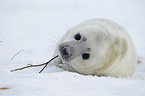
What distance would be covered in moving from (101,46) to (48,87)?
109 cm

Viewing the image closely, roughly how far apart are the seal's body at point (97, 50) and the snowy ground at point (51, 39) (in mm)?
228

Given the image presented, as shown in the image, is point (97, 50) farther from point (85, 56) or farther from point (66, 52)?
point (66, 52)

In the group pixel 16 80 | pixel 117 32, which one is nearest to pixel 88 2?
pixel 117 32

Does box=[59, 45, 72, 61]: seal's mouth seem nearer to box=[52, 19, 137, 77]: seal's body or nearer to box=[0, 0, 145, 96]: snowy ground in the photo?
box=[52, 19, 137, 77]: seal's body

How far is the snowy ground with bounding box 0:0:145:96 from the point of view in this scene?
134 centimetres

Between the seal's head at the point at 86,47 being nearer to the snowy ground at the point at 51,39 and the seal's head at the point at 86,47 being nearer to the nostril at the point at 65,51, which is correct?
the nostril at the point at 65,51

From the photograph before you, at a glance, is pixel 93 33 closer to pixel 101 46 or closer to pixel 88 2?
pixel 101 46

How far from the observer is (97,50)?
7.43ft

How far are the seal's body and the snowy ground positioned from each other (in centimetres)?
23

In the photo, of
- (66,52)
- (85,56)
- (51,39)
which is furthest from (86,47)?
(51,39)

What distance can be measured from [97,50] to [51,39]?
252cm

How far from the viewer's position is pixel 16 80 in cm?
143

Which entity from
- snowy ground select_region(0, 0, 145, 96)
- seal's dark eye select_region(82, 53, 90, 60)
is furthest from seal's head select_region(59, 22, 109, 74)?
snowy ground select_region(0, 0, 145, 96)

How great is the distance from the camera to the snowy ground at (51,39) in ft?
4.40
